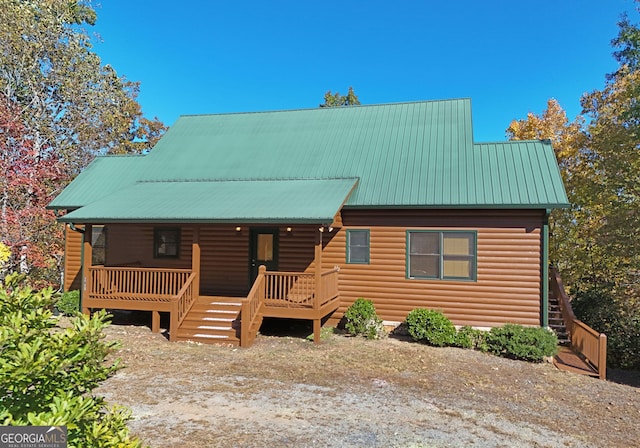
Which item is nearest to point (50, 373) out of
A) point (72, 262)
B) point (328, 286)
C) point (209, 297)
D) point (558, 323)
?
point (328, 286)

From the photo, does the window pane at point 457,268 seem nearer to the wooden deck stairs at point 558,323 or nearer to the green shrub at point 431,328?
the green shrub at point 431,328

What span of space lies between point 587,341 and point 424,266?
4214 millimetres

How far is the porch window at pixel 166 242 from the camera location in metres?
14.2

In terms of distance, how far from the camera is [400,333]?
11914mm

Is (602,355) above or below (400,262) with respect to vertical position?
below

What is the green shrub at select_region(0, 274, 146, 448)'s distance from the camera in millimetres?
2738

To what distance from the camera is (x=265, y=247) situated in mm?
13578

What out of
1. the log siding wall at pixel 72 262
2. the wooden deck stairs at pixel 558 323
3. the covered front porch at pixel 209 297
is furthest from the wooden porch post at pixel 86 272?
the wooden deck stairs at pixel 558 323

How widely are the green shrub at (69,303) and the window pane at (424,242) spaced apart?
34.6 ft

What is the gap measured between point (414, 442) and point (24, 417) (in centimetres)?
444

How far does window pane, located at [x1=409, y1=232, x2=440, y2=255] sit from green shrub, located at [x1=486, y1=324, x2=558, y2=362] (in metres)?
2.64

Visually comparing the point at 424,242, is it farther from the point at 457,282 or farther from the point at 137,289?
the point at 137,289

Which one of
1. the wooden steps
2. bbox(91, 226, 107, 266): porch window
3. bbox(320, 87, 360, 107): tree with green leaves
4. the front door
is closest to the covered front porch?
the wooden steps

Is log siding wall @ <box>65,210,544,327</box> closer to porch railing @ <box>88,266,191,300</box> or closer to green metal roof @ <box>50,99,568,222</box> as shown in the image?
green metal roof @ <box>50,99,568,222</box>
